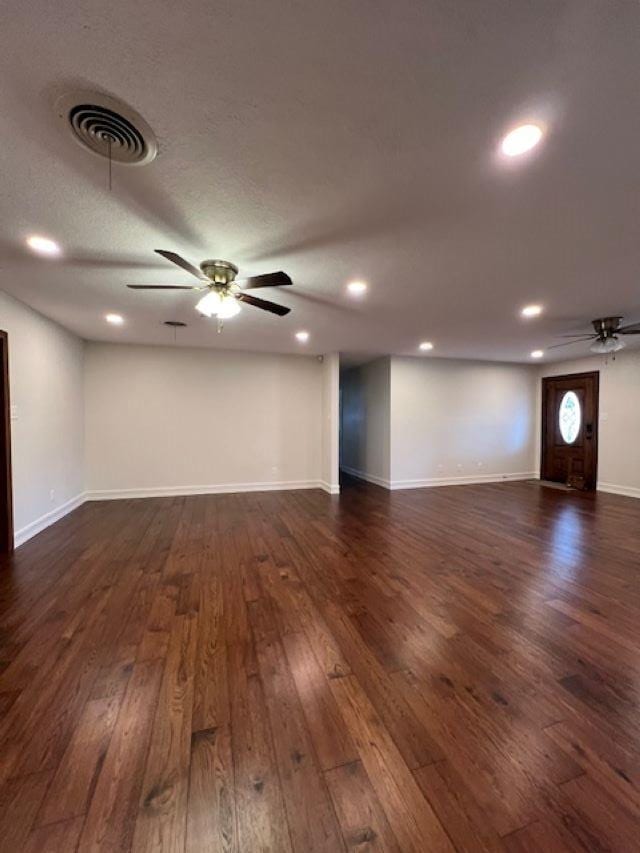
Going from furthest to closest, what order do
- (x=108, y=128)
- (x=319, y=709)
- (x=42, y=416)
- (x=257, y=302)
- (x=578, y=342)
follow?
(x=578, y=342) → (x=42, y=416) → (x=257, y=302) → (x=319, y=709) → (x=108, y=128)

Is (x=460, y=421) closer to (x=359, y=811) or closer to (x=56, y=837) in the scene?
(x=359, y=811)

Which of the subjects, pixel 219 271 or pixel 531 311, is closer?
pixel 219 271

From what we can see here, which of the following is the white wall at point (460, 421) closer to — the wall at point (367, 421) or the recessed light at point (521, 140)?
the wall at point (367, 421)

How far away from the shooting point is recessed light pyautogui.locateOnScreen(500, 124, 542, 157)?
151 cm

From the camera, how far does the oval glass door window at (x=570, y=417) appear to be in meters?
7.26

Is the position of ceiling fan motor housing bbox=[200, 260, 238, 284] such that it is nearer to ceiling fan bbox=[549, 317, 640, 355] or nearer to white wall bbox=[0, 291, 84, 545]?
white wall bbox=[0, 291, 84, 545]

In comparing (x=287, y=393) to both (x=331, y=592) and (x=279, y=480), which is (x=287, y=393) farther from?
(x=331, y=592)

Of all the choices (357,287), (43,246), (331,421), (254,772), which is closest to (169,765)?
(254,772)

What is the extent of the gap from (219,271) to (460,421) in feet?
20.0

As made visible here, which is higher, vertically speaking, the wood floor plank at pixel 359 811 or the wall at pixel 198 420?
the wall at pixel 198 420

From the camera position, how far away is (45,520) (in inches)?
174

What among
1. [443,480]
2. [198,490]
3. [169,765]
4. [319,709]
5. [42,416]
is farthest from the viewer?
[443,480]

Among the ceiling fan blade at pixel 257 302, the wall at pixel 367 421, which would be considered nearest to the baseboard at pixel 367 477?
the wall at pixel 367 421

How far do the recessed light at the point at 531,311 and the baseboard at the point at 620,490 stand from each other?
4398mm
